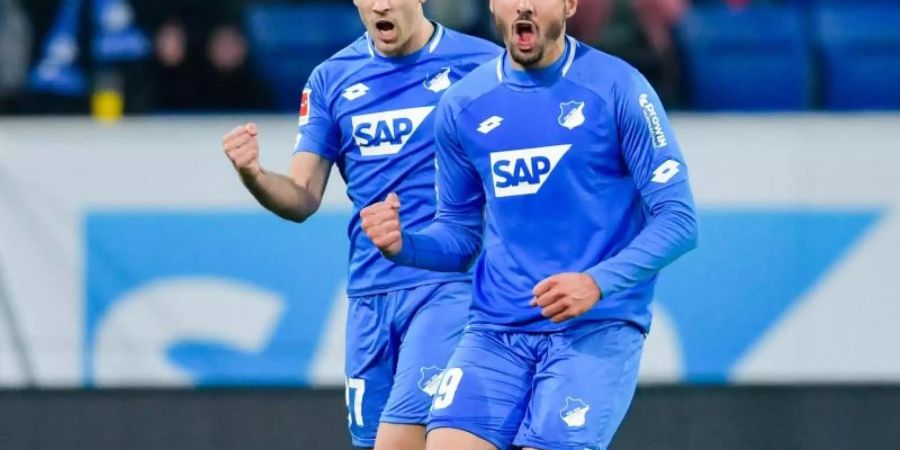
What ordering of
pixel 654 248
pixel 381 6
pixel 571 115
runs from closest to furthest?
1. pixel 654 248
2. pixel 571 115
3. pixel 381 6

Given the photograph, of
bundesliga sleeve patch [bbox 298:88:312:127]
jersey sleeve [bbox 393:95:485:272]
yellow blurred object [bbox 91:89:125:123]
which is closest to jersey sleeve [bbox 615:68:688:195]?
jersey sleeve [bbox 393:95:485:272]

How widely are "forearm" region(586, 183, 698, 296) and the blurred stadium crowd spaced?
2795 millimetres

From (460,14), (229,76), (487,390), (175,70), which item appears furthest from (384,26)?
(175,70)

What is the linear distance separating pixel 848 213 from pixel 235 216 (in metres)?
2.60

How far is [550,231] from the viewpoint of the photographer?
4.64m

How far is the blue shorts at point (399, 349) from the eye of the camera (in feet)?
16.9

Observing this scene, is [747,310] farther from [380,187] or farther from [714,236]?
[380,187]

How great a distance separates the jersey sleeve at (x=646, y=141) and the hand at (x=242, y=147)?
3.49ft

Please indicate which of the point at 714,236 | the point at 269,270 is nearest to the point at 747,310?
the point at 714,236

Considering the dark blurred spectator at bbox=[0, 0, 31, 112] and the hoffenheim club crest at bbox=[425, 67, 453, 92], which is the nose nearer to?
the hoffenheim club crest at bbox=[425, 67, 453, 92]

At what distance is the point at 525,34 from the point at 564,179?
411 millimetres

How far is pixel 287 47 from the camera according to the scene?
7.38m

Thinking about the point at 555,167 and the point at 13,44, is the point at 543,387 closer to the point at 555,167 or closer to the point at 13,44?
the point at 555,167

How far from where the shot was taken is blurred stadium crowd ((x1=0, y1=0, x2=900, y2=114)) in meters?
7.25
